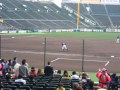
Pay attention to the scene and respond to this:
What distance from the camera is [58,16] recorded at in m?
116

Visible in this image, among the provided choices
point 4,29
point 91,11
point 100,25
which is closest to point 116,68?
point 4,29

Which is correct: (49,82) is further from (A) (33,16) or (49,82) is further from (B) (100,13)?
(B) (100,13)

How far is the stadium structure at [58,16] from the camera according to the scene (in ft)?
333

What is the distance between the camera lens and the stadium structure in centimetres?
10157

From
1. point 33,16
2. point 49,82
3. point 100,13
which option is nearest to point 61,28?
point 33,16

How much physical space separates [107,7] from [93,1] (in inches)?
571

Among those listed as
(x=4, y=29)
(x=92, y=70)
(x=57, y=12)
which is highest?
(x=57, y=12)

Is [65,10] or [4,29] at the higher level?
[65,10]

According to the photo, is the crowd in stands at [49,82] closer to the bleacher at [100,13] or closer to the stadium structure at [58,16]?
the stadium structure at [58,16]

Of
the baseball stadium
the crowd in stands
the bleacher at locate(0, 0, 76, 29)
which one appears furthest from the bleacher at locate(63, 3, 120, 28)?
the crowd in stands

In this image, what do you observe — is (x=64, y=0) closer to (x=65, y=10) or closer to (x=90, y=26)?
(x=65, y=10)

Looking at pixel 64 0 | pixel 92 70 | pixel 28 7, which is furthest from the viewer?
pixel 64 0

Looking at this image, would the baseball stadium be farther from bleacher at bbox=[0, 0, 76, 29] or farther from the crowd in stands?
the crowd in stands

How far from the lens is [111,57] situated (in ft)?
128
